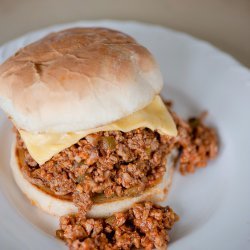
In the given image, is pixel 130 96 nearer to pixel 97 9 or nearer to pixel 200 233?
pixel 200 233

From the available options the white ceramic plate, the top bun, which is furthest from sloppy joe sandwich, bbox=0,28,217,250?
the white ceramic plate

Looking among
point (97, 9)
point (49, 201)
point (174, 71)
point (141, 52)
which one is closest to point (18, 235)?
point (49, 201)

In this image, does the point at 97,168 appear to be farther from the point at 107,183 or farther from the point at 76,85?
the point at 76,85

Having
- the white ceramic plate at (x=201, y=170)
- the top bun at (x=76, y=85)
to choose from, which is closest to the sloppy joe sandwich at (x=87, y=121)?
the top bun at (x=76, y=85)

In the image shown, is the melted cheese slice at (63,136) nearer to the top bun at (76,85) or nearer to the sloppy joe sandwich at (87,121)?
the sloppy joe sandwich at (87,121)

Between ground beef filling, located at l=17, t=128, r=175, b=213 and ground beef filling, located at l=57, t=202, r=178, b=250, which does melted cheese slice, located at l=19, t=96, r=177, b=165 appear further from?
ground beef filling, located at l=57, t=202, r=178, b=250

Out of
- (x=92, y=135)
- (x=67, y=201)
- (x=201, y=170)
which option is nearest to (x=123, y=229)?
(x=67, y=201)

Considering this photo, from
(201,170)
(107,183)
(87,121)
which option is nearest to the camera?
(87,121)
